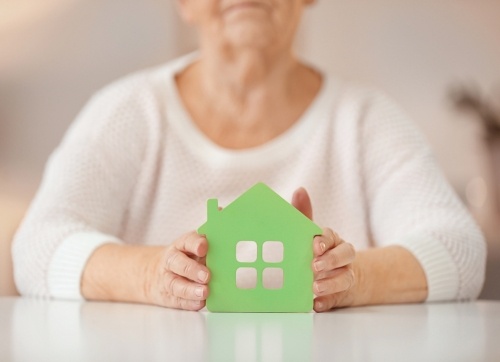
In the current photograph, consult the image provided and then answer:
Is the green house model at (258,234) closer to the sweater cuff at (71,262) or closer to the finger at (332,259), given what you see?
the finger at (332,259)

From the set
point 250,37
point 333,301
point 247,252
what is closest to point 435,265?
point 333,301

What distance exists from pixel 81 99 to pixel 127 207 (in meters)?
1.19

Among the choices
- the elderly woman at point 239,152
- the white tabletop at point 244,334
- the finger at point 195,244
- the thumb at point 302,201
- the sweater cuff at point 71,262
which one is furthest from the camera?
the elderly woman at point 239,152

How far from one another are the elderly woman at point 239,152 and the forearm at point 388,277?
0.11 meters

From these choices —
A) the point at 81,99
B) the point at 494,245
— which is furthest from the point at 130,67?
the point at 494,245

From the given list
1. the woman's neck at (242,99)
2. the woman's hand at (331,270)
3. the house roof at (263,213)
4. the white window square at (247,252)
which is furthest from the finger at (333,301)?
the woman's neck at (242,99)

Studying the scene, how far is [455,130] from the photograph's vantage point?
9.77 feet

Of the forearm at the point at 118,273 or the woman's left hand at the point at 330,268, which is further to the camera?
the forearm at the point at 118,273

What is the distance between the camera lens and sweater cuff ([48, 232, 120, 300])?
53.3 inches

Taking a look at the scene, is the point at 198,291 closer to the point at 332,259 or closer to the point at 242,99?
the point at 332,259

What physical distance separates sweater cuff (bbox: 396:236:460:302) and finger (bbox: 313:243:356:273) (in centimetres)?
26

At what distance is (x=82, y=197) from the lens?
153cm

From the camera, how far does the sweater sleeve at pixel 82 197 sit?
1.38 meters

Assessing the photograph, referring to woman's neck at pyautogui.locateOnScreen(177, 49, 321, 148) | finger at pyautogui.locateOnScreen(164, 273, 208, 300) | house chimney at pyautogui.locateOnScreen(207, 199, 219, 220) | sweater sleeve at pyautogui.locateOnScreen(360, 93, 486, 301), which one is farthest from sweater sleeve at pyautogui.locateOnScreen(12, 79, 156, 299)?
sweater sleeve at pyautogui.locateOnScreen(360, 93, 486, 301)
